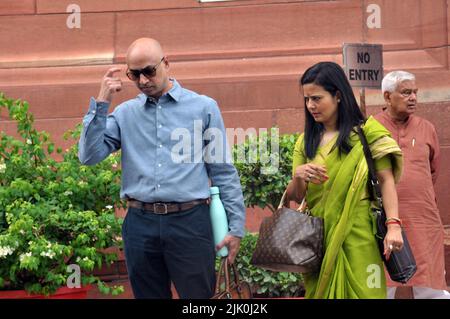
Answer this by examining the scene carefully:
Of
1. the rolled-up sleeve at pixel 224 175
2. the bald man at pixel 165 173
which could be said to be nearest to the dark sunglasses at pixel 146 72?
the bald man at pixel 165 173

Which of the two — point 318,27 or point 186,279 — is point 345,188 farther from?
point 318,27

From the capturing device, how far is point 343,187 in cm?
574

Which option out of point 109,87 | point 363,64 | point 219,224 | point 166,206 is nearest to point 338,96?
point 219,224

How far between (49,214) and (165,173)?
208 cm

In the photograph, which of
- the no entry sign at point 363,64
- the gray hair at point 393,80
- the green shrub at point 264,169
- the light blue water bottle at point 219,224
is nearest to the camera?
the light blue water bottle at point 219,224

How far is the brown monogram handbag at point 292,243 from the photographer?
570cm

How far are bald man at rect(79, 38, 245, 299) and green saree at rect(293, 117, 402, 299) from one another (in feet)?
1.88

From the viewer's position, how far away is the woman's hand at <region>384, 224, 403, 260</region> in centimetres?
566

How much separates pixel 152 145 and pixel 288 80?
4.66 metres

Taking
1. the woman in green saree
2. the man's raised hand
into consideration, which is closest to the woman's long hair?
the woman in green saree

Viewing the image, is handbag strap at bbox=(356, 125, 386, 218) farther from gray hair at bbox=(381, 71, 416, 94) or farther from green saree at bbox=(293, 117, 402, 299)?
gray hair at bbox=(381, 71, 416, 94)

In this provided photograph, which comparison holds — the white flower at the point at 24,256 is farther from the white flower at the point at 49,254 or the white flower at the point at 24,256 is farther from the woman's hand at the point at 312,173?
the woman's hand at the point at 312,173

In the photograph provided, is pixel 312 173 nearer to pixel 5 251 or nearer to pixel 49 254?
pixel 49 254

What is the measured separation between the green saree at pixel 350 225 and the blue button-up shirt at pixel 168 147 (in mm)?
576
